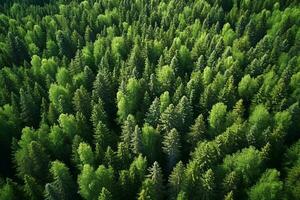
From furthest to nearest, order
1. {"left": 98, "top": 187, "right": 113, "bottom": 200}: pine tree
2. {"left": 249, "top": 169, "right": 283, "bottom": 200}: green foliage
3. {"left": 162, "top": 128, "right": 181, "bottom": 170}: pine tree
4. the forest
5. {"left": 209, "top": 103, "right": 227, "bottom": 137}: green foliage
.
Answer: {"left": 209, "top": 103, "right": 227, "bottom": 137}: green foliage < {"left": 162, "top": 128, "right": 181, "bottom": 170}: pine tree < the forest < {"left": 249, "top": 169, "right": 283, "bottom": 200}: green foliage < {"left": 98, "top": 187, "right": 113, "bottom": 200}: pine tree

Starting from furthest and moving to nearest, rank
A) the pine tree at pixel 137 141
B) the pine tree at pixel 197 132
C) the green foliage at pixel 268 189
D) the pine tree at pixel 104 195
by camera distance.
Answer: the pine tree at pixel 197 132, the pine tree at pixel 137 141, the green foliage at pixel 268 189, the pine tree at pixel 104 195

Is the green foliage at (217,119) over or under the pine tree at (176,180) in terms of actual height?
over

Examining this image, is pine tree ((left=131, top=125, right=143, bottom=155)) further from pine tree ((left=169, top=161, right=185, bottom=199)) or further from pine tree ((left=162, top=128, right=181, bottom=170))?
pine tree ((left=169, top=161, right=185, bottom=199))

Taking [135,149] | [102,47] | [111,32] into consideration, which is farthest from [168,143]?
[111,32]

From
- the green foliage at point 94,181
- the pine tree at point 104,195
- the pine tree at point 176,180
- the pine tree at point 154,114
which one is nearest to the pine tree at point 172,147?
the pine tree at point 176,180

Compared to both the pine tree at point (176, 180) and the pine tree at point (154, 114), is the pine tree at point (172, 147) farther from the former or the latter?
the pine tree at point (154, 114)

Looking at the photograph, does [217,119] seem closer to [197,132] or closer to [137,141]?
[197,132]

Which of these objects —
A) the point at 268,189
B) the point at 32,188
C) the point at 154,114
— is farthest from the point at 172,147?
the point at 32,188

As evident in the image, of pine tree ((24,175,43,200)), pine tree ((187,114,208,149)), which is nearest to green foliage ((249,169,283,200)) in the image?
pine tree ((187,114,208,149))

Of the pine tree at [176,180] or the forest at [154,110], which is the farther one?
the forest at [154,110]
